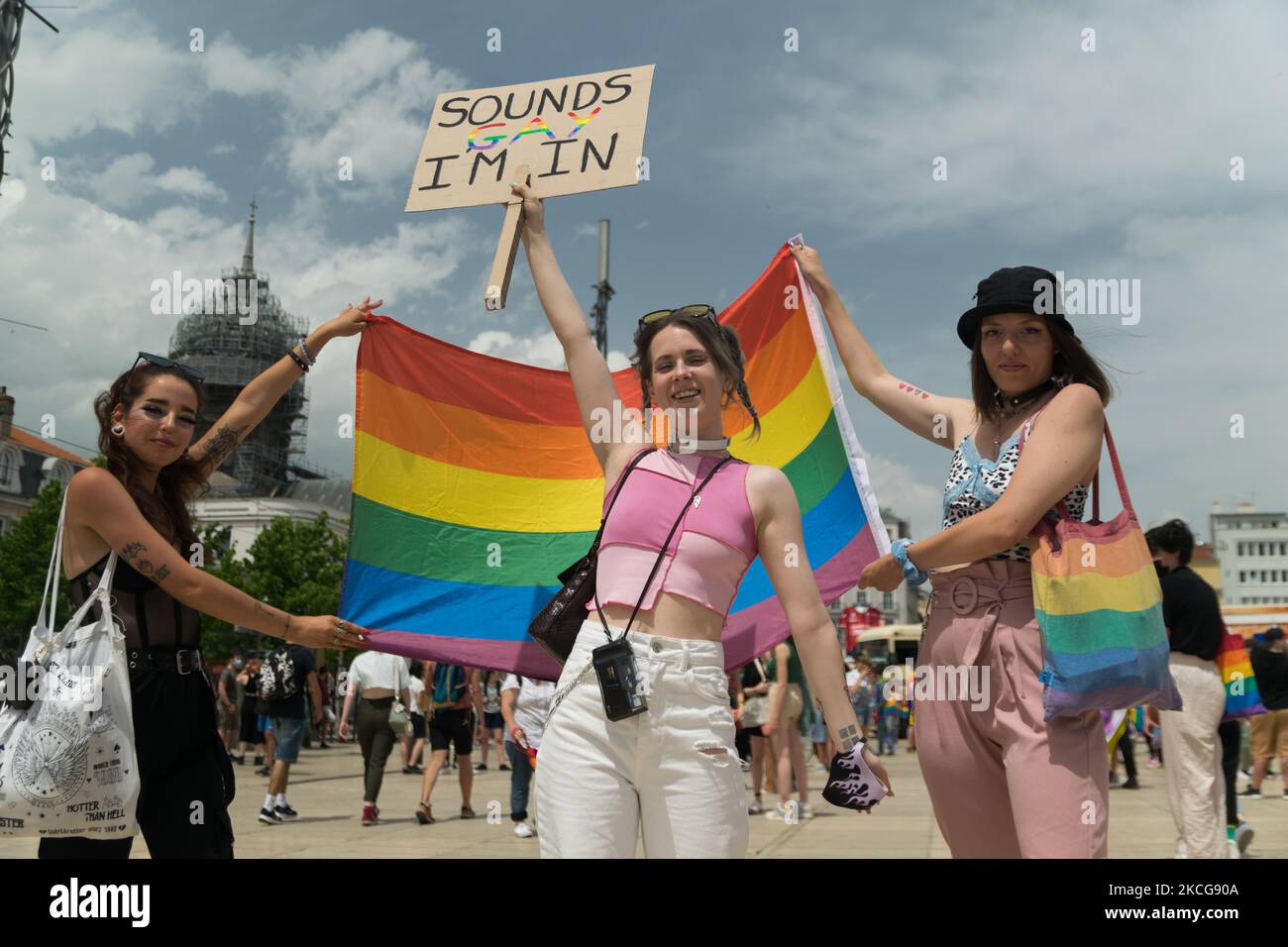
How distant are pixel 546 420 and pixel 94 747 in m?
2.76

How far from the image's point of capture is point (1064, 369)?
10.2 feet

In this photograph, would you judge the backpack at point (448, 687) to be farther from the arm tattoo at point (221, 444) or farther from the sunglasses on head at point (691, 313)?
the sunglasses on head at point (691, 313)

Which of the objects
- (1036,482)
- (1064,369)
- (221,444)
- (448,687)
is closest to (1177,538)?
(1064,369)

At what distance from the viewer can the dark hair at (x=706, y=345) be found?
310 cm

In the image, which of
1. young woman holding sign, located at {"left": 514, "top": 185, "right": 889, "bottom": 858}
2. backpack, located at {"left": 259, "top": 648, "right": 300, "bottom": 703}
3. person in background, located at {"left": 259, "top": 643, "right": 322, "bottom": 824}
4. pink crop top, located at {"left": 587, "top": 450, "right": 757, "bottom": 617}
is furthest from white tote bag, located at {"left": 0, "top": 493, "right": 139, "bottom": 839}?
backpack, located at {"left": 259, "top": 648, "right": 300, "bottom": 703}

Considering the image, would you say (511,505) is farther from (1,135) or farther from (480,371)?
(1,135)

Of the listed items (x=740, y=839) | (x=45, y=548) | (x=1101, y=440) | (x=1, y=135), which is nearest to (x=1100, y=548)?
(x=1101, y=440)

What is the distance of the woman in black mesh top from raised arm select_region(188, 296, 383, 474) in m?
0.28

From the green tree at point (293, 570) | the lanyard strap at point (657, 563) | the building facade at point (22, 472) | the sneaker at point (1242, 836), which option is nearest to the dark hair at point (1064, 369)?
the lanyard strap at point (657, 563)

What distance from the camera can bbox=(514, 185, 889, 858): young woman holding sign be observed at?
2.70 meters

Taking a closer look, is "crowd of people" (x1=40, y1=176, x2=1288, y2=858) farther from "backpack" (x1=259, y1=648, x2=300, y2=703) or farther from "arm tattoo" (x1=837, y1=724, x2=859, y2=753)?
"backpack" (x1=259, y1=648, x2=300, y2=703)

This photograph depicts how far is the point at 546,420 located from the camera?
5375 millimetres

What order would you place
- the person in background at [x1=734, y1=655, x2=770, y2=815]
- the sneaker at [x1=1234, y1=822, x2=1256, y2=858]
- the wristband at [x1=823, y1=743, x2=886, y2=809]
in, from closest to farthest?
the wristband at [x1=823, y1=743, x2=886, y2=809]
the sneaker at [x1=1234, y1=822, x2=1256, y2=858]
the person in background at [x1=734, y1=655, x2=770, y2=815]
